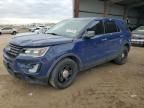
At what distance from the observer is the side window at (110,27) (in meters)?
6.12

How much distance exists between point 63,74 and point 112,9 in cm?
1619

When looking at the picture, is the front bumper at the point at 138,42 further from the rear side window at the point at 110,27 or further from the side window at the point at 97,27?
the side window at the point at 97,27

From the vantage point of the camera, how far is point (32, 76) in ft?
13.8

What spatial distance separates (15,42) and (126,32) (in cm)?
453

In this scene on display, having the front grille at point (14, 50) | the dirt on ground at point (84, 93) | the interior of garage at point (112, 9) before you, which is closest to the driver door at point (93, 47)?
the dirt on ground at point (84, 93)

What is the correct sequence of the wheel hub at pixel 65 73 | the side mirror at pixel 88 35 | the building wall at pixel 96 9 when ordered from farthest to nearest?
the building wall at pixel 96 9 → the side mirror at pixel 88 35 → the wheel hub at pixel 65 73

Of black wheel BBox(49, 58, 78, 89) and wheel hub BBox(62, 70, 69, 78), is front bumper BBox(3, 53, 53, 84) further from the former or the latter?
wheel hub BBox(62, 70, 69, 78)

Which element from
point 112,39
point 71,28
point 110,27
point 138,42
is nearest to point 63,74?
point 71,28

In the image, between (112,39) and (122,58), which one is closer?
(112,39)

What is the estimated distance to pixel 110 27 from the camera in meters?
6.36

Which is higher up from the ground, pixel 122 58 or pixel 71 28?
pixel 71 28

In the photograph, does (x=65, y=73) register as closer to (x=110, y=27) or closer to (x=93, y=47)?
(x=93, y=47)

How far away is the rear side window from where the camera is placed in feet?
20.1

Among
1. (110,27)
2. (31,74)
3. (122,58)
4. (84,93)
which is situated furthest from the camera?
(122,58)
